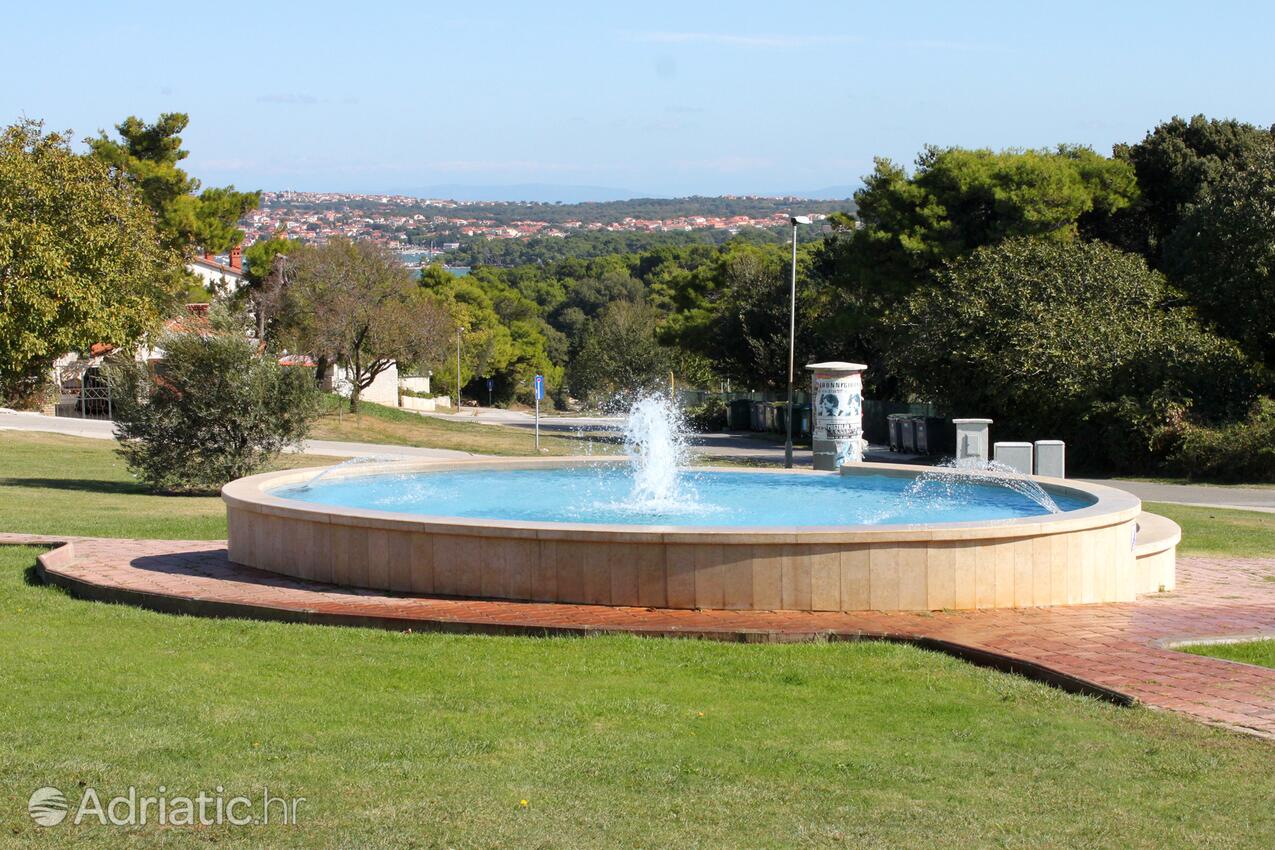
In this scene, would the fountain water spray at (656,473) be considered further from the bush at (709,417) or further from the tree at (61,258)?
the bush at (709,417)

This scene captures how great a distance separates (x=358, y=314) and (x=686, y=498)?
38875mm

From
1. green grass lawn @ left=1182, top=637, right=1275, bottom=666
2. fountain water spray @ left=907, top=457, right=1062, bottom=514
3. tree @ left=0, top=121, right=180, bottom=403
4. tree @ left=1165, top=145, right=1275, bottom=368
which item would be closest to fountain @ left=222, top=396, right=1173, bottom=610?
green grass lawn @ left=1182, top=637, right=1275, bottom=666

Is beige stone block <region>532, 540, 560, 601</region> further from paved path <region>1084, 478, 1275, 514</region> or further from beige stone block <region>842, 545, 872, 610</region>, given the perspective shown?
paved path <region>1084, 478, 1275, 514</region>

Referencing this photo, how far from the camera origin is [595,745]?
21.6 ft

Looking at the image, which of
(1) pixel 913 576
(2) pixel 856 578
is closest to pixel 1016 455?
(1) pixel 913 576

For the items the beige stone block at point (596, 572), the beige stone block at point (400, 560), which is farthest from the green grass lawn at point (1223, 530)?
the beige stone block at point (400, 560)

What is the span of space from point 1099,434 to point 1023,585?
72.3 feet

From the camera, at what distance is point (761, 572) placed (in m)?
9.96

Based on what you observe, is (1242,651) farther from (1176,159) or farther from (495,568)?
(1176,159)

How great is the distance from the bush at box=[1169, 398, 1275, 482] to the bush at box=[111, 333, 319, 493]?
18.5 meters

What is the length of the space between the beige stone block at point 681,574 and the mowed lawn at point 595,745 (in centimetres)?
99

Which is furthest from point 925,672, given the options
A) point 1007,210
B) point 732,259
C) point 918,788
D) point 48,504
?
point 732,259

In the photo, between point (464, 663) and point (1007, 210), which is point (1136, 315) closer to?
point (1007, 210)

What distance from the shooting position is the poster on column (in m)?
26.2
